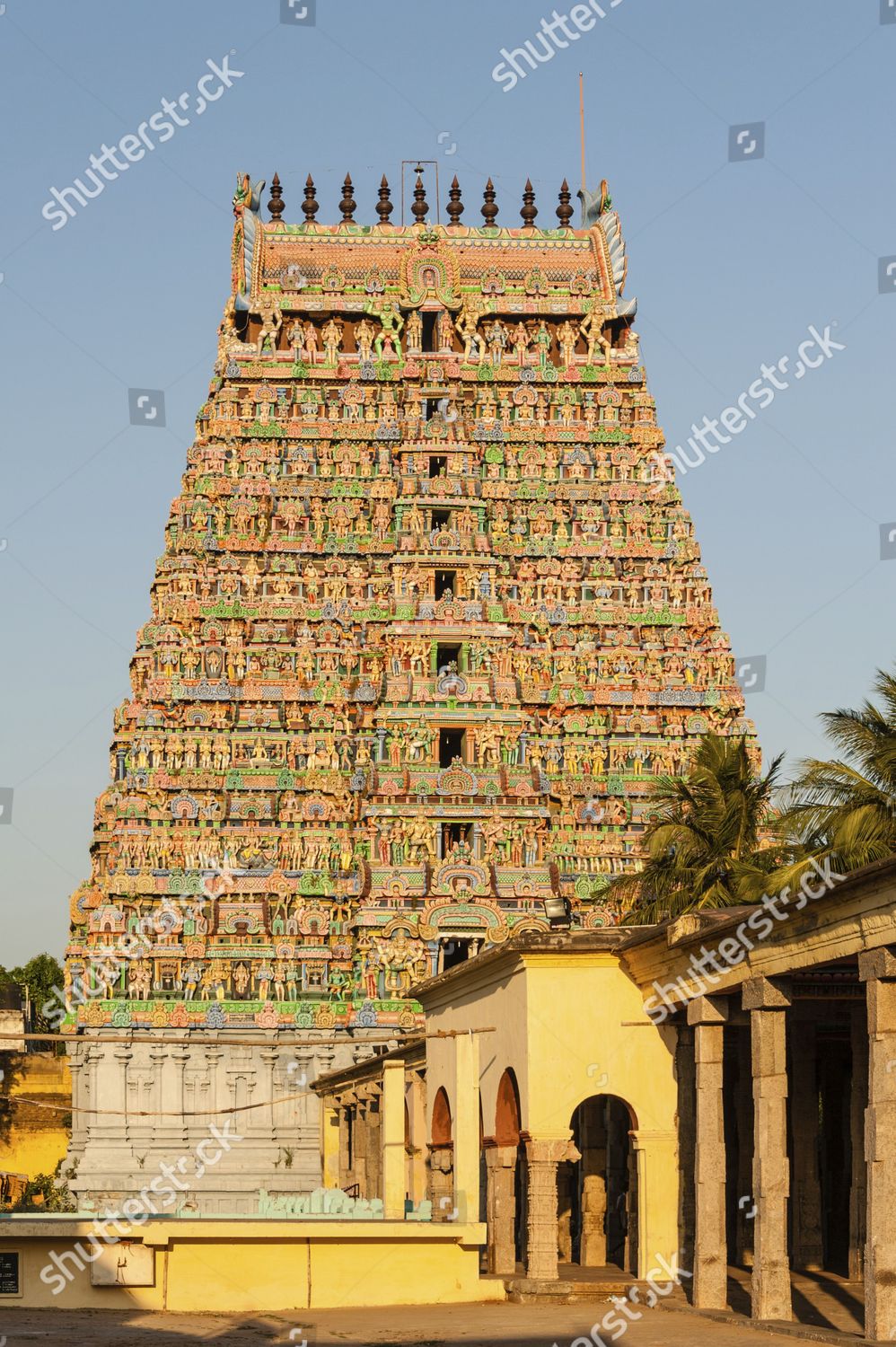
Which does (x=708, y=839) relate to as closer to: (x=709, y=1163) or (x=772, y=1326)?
(x=709, y=1163)

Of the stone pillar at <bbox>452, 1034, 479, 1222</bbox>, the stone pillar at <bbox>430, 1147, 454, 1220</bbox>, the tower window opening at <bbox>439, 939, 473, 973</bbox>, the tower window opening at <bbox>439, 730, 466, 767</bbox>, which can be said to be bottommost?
the stone pillar at <bbox>430, 1147, 454, 1220</bbox>

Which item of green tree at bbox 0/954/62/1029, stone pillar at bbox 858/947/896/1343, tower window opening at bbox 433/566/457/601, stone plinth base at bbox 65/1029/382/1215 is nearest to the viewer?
stone pillar at bbox 858/947/896/1343

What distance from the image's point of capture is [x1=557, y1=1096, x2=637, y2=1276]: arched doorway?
50375 mm

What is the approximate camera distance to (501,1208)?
46.1m

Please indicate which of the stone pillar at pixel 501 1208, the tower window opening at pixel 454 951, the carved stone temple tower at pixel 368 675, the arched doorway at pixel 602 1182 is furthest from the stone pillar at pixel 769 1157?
the tower window opening at pixel 454 951

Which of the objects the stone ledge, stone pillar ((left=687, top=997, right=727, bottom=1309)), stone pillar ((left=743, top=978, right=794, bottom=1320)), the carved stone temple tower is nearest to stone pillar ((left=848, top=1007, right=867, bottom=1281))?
stone pillar ((left=687, top=997, right=727, bottom=1309))

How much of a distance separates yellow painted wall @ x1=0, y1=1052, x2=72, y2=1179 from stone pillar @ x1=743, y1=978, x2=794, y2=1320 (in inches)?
1993

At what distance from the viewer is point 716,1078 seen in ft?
128

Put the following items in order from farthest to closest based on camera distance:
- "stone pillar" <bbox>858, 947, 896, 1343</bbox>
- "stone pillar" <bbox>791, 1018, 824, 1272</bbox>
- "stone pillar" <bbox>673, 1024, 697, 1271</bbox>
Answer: "stone pillar" <bbox>791, 1018, 824, 1272</bbox> → "stone pillar" <bbox>673, 1024, 697, 1271</bbox> → "stone pillar" <bbox>858, 947, 896, 1343</bbox>

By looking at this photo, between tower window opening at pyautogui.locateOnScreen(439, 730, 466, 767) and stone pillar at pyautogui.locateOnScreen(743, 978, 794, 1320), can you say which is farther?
tower window opening at pyautogui.locateOnScreen(439, 730, 466, 767)

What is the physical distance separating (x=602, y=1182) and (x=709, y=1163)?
1324 cm

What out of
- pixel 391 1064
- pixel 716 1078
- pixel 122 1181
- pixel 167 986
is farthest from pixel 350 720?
pixel 716 1078

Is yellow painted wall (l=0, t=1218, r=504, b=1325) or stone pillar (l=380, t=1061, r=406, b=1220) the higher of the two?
stone pillar (l=380, t=1061, r=406, b=1220)

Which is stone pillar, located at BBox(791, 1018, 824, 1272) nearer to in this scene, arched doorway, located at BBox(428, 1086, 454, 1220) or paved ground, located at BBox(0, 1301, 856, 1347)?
arched doorway, located at BBox(428, 1086, 454, 1220)
